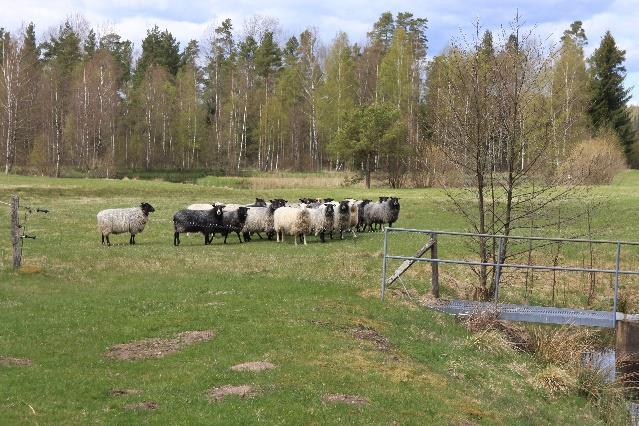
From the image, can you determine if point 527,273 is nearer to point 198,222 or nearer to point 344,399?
point 344,399

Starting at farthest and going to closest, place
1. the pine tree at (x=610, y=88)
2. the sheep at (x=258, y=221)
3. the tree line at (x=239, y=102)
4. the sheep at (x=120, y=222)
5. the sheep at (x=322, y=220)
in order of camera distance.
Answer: the pine tree at (x=610, y=88), the tree line at (x=239, y=102), the sheep at (x=258, y=221), the sheep at (x=322, y=220), the sheep at (x=120, y=222)

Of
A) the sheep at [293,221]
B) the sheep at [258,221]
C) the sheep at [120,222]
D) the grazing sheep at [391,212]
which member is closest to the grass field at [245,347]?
the sheep at [120,222]

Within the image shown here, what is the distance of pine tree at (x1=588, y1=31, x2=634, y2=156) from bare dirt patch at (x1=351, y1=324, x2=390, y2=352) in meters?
68.8

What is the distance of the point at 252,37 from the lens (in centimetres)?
9881

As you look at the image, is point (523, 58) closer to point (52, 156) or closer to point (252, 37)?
point (52, 156)

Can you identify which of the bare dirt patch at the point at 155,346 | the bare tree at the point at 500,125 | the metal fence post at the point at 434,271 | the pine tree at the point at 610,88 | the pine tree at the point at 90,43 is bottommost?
the bare dirt patch at the point at 155,346

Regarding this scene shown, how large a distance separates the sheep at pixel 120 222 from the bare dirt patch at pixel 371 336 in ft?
48.5

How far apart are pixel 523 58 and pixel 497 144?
225cm

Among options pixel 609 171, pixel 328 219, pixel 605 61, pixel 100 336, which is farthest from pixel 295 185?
pixel 100 336

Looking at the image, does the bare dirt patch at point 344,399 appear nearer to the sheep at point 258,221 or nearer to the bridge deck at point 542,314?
the bridge deck at point 542,314

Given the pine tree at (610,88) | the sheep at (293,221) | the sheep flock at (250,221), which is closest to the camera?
the sheep flock at (250,221)

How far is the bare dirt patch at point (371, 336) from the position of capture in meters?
13.0

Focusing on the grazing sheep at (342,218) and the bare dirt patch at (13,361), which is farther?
the grazing sheep at (342,218)

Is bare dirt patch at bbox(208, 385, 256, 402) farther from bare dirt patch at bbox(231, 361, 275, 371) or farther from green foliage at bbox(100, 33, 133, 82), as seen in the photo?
green foliage at bbox(100, 33, 133, 82)
